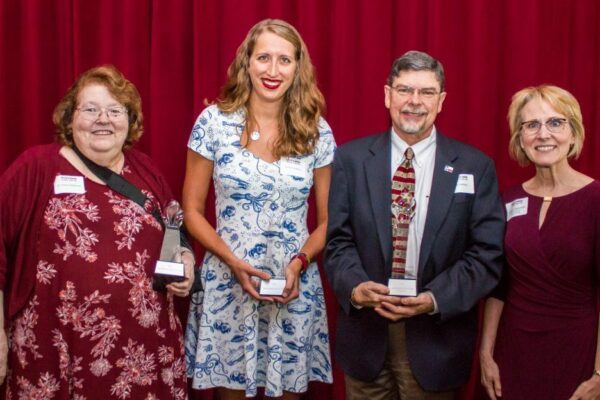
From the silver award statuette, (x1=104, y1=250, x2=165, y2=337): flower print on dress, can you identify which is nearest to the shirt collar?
the silver award statuette

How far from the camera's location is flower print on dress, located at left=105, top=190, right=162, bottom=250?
237cm

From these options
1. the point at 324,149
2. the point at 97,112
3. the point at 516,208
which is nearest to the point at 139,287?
the point at 97,112

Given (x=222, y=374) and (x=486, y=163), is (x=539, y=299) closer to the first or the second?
(x=486, y=163)

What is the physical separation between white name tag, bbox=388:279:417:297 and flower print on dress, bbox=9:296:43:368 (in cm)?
118

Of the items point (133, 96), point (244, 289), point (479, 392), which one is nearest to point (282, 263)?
point (244, 289)

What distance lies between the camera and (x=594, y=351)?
7.52 feet

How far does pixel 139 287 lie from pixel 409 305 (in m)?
0.91

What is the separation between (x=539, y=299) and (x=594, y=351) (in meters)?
0.24

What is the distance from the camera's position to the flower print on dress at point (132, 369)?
7.71 ft

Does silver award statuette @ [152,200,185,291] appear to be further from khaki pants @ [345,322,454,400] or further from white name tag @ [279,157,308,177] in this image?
khaki pants @ [345,322,454,400]

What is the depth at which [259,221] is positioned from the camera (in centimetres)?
266

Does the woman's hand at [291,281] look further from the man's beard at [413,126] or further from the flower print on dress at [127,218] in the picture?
the man's beard at [413,126]

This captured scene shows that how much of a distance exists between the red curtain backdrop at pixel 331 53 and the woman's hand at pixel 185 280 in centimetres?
95

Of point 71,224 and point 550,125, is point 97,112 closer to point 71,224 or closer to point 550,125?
point 71,224
